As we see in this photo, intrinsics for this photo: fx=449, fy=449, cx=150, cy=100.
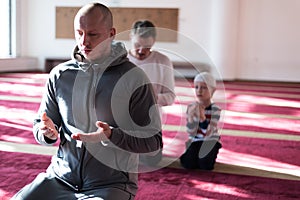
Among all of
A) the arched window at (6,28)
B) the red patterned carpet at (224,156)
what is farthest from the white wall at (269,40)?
the arched window at (6,28)

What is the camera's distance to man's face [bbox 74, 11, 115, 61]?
153cm

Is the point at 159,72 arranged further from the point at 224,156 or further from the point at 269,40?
the point at 269,40

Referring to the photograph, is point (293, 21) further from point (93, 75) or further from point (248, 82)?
point (93, 75)

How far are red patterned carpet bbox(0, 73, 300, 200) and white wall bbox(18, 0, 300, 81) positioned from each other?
3453 millimetres

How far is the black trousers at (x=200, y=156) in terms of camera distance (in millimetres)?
2850

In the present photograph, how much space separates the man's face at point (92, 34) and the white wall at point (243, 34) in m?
7.19

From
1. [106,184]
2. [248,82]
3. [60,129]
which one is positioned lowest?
[248,82]

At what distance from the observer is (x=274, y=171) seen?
9.44 ft

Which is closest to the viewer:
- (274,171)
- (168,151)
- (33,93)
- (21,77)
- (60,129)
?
(60,129)

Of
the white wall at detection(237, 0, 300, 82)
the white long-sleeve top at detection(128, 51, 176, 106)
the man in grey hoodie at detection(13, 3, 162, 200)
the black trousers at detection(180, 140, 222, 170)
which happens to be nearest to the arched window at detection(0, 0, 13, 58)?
the white wall at detection(237, 0, 300, 82)

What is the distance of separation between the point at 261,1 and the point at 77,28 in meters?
8.05

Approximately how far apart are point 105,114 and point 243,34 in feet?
26.2

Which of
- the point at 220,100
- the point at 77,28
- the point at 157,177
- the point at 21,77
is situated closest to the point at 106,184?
the point at 77,28

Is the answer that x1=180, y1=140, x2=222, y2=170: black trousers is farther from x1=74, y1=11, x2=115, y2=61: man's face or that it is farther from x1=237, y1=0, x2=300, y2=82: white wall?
x1=237, y1=0, x2=300, y2=82: white wall
